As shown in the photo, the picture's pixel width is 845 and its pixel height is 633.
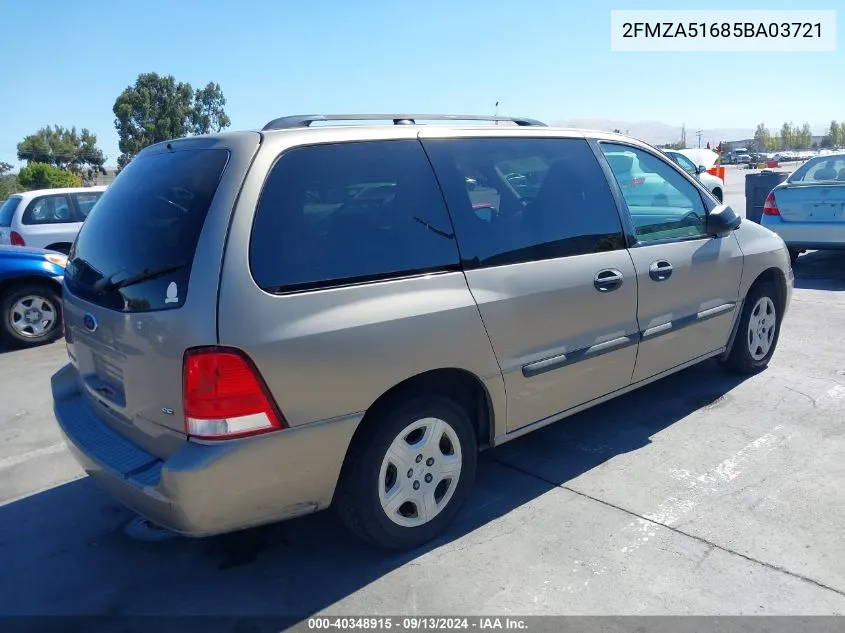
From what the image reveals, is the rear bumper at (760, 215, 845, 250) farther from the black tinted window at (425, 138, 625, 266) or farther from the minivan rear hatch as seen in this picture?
the minivan rear hatch

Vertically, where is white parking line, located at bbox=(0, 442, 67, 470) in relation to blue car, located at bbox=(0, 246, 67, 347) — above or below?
below

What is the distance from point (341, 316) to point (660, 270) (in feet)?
7.18

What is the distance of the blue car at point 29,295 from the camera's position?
7.23m

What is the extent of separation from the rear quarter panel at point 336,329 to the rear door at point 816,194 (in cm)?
747

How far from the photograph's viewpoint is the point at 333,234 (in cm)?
281

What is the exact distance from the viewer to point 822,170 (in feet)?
30.3

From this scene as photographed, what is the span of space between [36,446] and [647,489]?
383 cm

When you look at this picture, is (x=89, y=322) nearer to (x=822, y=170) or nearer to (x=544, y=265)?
(x=544, y=265)

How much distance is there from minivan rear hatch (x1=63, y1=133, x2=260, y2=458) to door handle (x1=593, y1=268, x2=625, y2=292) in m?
1.92

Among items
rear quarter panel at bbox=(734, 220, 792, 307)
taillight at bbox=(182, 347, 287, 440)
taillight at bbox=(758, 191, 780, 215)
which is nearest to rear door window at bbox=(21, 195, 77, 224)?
taillight at bbox=(182, 347, 287, 440)

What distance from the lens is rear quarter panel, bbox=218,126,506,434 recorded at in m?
2.52

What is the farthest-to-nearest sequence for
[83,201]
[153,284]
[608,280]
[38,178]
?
[38,178]
[83,201]
[608,280]
[153,284]

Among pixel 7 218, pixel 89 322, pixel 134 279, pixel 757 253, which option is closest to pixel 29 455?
pixel 89 322

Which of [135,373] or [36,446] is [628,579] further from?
[36,446]
